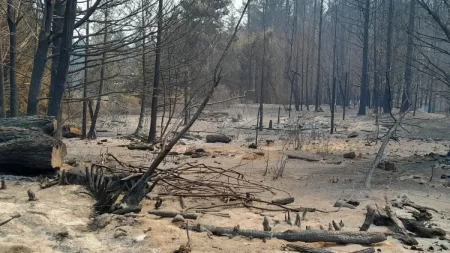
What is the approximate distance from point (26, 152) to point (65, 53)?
7.34ft

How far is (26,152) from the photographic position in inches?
284

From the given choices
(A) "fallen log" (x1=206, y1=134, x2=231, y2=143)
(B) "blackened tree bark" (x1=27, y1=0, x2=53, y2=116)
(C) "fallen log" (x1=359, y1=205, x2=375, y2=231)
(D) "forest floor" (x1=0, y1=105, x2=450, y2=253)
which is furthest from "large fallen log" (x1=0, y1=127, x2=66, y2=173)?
(A) "fallen log" (x1=206, y1=134, x2=231, y2=143)

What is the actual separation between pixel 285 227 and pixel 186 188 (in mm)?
2001

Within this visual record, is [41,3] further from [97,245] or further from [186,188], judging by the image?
[97,245]

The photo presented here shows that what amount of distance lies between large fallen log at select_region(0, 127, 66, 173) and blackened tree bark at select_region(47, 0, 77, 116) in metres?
1.50

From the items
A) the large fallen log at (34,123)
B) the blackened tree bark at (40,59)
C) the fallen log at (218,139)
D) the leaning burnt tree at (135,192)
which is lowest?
the fallen log at (218,139)

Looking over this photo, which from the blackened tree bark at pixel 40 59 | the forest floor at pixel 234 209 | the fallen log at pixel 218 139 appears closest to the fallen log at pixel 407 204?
the forest floor at pixel 234 209

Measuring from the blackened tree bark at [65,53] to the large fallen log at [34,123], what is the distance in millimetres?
819

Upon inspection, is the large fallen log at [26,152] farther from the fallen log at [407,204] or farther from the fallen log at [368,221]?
the fallen log at [407,204]

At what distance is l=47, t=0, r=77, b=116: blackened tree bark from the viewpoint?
8445mm

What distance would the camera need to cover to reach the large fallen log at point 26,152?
718 cm

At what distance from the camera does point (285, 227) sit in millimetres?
5277

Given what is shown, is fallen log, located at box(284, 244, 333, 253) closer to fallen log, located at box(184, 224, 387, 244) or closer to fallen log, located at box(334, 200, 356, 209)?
fallen log, located at box(184, 224, 387, 244)

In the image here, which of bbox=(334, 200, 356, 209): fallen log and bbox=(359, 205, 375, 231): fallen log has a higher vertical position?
bbox=(359, 205, 375, 231): fallen log
